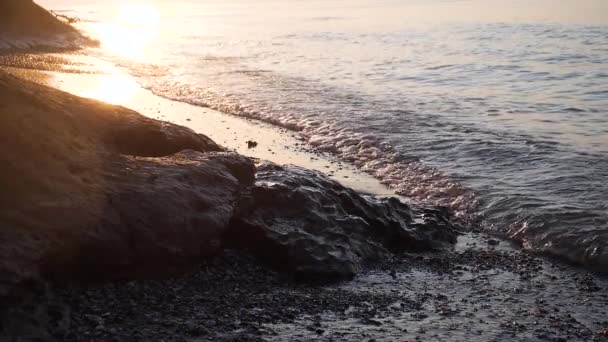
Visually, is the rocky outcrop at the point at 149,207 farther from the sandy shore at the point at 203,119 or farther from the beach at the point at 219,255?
the sandy shore at the point at 203,119

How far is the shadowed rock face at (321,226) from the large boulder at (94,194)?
356 mm

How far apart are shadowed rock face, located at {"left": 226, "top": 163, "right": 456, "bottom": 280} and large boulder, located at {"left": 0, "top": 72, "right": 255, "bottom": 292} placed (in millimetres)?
356

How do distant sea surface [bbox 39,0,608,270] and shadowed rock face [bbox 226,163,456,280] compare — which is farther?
distant sea surface [bbox 39,0,608,270]

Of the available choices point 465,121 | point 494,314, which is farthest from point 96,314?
point 465,121

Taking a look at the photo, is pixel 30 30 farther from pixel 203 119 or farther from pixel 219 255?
pixel 219 255

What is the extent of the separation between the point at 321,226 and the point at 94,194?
100 inches

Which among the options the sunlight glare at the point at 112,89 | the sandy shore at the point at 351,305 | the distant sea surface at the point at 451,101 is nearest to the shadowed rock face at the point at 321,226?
the sandy shore at the point at 351,305

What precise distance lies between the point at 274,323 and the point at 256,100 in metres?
12.7

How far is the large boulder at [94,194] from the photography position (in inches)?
208

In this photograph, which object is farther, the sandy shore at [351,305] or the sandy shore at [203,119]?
the sandy shore at [203,119]

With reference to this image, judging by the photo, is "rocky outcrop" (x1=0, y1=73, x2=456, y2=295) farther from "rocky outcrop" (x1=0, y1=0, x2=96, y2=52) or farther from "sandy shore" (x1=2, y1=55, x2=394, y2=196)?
"rocky outcrop" (x1=0, y1=0, x2=96, y2=52)

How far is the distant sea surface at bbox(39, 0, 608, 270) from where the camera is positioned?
952 cm

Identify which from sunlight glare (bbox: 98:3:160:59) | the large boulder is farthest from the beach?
sunlight glare (bbox: 98:3:160:59)

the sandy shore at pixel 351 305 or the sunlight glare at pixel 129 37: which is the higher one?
the sunlight glare at pixel 129 37
